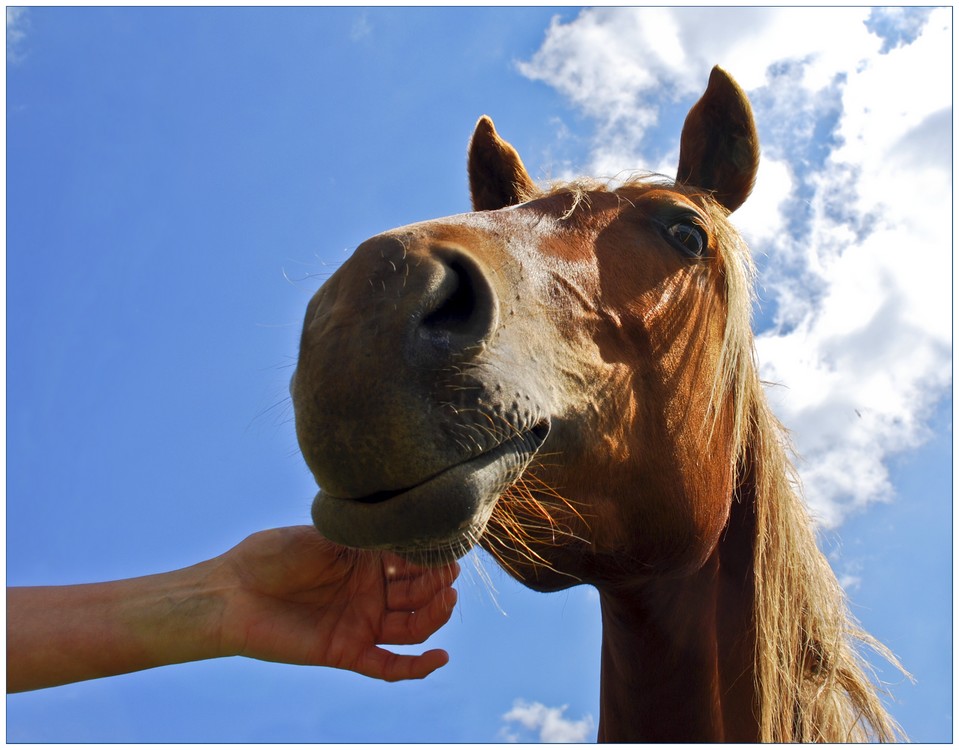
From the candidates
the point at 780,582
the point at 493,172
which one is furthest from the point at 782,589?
the point at 493,172

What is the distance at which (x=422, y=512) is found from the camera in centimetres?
163

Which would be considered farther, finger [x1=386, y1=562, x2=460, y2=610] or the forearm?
finger [x1=386, y1=562, x2=460, y2=610]

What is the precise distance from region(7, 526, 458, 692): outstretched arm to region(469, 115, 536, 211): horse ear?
1937 millimetres

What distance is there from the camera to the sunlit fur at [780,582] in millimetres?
2777

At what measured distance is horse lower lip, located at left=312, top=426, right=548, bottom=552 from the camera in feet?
5.39

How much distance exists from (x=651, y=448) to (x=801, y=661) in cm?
137

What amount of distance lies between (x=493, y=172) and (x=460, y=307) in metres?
2.08

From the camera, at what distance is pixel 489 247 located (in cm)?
200

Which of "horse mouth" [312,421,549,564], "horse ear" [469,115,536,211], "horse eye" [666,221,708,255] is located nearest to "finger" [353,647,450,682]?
"horse mouth" [312,421,549,564]

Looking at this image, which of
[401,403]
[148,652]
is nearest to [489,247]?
[401,403]

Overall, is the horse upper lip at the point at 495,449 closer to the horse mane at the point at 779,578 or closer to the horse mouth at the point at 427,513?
the horse mouth at the point at 427,513

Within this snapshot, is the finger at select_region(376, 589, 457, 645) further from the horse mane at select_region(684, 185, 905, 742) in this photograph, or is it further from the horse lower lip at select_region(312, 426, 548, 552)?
the horse mane at select_region(684, 185, 905, 742)

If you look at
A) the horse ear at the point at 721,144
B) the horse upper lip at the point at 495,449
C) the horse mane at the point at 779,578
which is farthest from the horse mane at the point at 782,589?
the horse upper lip at the point at 495,449

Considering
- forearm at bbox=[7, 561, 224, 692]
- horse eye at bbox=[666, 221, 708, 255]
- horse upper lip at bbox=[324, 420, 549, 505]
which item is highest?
horse eye at bbox=[666, 221, 708, 255]
